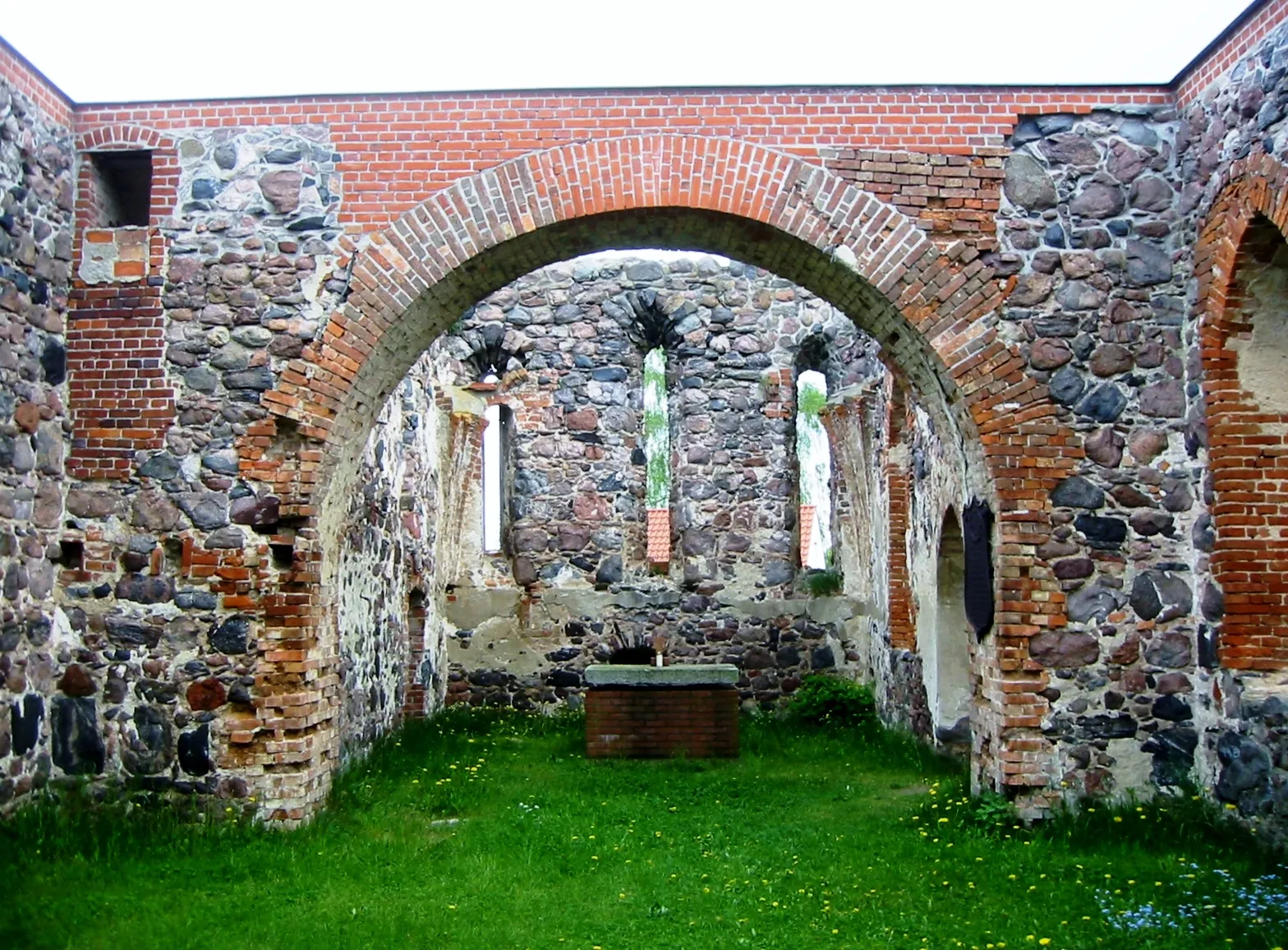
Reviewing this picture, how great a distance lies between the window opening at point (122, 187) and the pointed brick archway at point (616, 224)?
1.78 meters

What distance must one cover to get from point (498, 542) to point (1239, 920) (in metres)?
10.4

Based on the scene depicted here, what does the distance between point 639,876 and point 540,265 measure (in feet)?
13.3

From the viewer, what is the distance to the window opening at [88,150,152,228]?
25.2 ft

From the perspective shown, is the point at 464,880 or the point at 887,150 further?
the point at 887,150

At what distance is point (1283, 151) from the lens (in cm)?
612

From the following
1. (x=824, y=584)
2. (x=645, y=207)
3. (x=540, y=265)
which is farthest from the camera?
(x=824, y=584)

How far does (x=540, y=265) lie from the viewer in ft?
26.3

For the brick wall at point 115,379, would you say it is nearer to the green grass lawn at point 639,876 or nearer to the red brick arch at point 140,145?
the red brick arch at point 140,145

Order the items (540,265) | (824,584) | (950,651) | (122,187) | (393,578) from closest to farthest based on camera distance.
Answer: (540,265)
(122,187)
(950,651)
(393,578)
(824,584)

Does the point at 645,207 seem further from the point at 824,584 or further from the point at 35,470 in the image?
the point at 824,584

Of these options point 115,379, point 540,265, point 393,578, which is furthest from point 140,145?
point 393,578

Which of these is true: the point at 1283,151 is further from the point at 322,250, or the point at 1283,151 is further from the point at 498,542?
the point at 498,542

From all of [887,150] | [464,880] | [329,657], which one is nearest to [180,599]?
[329,657]

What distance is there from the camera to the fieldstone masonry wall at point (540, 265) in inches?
275
